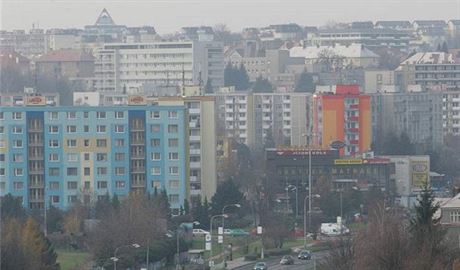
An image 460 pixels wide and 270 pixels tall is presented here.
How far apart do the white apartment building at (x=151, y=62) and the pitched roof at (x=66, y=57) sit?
175 centimetres

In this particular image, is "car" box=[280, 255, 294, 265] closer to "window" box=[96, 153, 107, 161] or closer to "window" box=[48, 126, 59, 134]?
"window" box=[96, 153, 107, 161]

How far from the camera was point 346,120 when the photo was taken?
122ft

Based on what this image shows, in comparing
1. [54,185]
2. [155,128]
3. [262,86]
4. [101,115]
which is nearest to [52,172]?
[54,185]

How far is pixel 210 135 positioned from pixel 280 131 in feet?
42.2

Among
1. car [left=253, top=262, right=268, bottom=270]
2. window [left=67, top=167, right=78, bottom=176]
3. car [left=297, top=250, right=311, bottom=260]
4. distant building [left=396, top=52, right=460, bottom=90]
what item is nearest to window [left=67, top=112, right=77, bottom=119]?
window [left=67, top=167, right=78, bottom=176]

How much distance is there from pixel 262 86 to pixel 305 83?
173 centimetres

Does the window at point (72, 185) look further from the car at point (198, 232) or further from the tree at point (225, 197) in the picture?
the car at point (198, 232)

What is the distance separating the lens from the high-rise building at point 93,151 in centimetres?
2839

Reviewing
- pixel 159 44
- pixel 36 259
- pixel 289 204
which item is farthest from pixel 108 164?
pixel 159 44

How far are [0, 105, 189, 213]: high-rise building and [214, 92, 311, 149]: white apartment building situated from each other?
13058mm

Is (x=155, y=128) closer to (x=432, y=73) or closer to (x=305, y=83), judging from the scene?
(x=432, y=73)

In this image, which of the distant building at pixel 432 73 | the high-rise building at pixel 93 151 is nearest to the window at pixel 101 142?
the high-rise building at pixel 93 151

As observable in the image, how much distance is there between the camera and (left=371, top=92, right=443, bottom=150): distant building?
139ft

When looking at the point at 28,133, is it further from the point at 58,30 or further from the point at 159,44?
the point at 58,30
